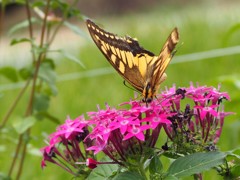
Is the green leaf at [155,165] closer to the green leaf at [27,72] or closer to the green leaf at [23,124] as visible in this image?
the green leaf at [23,124]

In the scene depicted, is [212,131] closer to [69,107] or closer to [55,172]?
[55,172]

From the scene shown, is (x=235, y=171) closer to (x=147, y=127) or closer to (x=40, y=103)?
(x=147, y=127)

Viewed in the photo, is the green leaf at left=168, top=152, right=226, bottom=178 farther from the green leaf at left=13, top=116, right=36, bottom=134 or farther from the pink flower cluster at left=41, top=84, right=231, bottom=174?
the green leaf at left=13, top=116, right=36, bottom=134

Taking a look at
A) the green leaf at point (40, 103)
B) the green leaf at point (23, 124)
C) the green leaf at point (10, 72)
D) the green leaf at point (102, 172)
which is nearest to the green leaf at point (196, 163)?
the green leaf at point (102, 172)

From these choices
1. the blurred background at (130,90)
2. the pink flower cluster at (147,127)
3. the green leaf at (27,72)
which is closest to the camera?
the pink flower cluster at (147,127)

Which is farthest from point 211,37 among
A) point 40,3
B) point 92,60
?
point 40,3

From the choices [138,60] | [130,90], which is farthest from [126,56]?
[130,90]

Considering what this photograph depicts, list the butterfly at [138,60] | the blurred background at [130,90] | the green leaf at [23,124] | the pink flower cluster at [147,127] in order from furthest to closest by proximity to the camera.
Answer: the blurred background at [130,90] → the green leaf at [23,124] → the butterfly at [138,60] → the pink flower cluster at [147,127]

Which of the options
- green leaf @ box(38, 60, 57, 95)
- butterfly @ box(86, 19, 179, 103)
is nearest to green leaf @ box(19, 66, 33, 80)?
green leaf @ box(38, 60, 57, 95)
